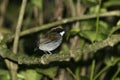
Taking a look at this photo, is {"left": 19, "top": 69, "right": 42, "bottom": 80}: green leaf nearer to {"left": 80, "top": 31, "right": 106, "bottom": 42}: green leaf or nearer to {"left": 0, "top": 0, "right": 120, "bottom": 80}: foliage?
{"left": 0, "top": 0, "right": 120, "bottom": 80}: foliage

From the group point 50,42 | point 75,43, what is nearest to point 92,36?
point 50,42

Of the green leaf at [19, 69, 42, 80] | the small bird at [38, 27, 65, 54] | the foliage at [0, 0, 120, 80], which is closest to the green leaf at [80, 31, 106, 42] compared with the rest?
the foliage at [0, 0, 120, 80]

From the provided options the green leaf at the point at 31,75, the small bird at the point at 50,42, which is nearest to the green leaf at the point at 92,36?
the small bird at the point at 50,42

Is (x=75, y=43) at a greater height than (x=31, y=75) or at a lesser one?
greater

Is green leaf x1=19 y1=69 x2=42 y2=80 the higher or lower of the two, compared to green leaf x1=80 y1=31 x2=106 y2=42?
lower

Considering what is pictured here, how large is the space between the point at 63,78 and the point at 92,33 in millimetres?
509

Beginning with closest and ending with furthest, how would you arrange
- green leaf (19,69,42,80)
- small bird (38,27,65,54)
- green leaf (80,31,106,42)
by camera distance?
small bird (38,27,65,54)
green leaf (80,31,106,42)
green leaf (19,69,42,80)

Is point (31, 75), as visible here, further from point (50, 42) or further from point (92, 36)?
point (92, 36)

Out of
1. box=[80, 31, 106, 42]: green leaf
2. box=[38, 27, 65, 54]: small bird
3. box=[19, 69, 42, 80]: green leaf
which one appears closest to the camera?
box=[38, 27, 65, 54]: small bird

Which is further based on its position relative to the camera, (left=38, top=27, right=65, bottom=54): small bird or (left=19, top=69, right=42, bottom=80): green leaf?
(left=19, top=69, right=42, bottom=80): green leaf

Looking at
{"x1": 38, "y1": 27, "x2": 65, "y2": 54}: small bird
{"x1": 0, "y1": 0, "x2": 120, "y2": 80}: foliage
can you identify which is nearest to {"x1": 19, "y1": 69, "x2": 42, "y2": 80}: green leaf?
{"x1": 0, "y1": 0, "x2": 120, "y2": 80}: foliage

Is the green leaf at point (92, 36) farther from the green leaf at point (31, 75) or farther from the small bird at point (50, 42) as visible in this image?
the green leaf at point (31, 75)

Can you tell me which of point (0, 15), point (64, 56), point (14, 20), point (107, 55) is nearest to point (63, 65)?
point (107, 55)

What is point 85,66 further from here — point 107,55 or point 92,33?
point 92,33
